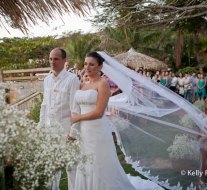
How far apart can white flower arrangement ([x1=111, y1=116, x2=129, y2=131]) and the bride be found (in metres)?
1.54

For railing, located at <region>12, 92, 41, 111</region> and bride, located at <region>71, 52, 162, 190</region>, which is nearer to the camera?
bride, located at <region>71, 52, 162, 190</region>

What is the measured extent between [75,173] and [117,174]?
1.81ft

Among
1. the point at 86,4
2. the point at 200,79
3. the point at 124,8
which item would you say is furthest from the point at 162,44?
the point at 86,4

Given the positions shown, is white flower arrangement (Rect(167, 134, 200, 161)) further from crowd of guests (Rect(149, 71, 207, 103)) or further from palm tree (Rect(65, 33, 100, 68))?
palm tree (Rect(65, 33, 100, 68))

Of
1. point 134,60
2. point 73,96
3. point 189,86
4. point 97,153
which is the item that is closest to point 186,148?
point 97,153

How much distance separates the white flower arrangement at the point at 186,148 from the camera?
4930mm

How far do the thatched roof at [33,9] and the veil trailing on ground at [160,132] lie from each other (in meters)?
1.79

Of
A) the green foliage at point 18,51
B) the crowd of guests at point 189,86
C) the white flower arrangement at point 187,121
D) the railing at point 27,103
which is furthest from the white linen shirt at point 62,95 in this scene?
the green foliage at point 18,51

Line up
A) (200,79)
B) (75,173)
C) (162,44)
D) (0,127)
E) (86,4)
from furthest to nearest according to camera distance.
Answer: (162,44), (200,79), (75,173), (86,4), (0,127)

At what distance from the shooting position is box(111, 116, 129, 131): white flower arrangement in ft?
19.1

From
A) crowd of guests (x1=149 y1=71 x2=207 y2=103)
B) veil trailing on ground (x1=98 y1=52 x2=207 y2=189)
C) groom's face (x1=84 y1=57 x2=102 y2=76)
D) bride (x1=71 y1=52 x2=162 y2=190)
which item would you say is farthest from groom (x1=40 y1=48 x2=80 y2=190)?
crowd of guests (x1=149 y1=71 x2=207 y2=103)

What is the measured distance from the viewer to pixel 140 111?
5590 mm

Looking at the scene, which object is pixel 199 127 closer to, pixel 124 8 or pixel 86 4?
pixel 86 4

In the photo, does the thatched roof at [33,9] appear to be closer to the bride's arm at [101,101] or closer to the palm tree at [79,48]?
the bride's arm at [101,101]
